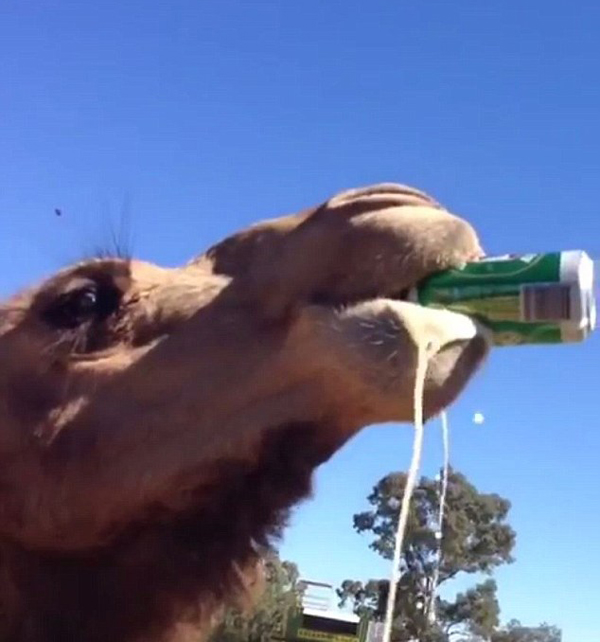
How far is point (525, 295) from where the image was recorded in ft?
8.54

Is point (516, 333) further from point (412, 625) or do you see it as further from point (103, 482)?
point (412, 625)

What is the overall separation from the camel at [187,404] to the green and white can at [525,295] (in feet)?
0.13

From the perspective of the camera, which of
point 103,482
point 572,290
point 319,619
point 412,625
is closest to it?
point 572,290

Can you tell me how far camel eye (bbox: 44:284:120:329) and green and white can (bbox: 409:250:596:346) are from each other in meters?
1.06

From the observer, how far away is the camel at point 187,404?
106 inches

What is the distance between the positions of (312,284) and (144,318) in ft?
2.10

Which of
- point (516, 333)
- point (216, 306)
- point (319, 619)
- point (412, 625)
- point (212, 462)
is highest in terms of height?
point (412, 625)

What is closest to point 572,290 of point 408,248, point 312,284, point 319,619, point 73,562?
point 408,248

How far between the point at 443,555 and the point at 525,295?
23.4m

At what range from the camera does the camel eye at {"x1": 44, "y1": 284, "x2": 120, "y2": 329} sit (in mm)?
3400

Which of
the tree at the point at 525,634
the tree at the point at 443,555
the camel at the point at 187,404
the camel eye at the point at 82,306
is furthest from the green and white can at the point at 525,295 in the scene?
the tree at the point at 525,634

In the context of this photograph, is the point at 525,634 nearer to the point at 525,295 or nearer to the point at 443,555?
the point at 443,555

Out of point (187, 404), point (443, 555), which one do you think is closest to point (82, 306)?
point (187, 404)

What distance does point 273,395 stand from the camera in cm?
289
